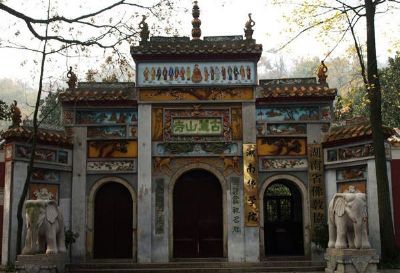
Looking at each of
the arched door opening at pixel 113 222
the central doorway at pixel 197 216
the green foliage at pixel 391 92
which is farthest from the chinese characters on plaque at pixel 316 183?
the green foliage at pixel 391 92

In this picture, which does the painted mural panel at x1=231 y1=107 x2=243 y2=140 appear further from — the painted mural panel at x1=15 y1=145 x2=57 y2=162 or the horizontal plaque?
the painted mural panel at x1=15 y1=145 x2=57 y2=162

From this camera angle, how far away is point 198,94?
47.8 ft

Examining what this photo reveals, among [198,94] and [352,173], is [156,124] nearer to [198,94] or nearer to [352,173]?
[198,94]

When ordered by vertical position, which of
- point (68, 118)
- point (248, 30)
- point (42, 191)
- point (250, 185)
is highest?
point (248, 30)

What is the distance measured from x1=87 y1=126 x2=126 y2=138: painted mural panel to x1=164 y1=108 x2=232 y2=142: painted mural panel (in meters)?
1.34

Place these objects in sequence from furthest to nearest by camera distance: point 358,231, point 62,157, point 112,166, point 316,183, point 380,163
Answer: point 112,166 < point 62,157 < point 316,183 < point 380,163 < point 358,231

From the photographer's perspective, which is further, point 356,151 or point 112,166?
point 112,166

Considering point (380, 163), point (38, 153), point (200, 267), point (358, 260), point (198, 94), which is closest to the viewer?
point (358, 260)

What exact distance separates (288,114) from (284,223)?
3478mm

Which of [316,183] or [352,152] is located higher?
[352,152]

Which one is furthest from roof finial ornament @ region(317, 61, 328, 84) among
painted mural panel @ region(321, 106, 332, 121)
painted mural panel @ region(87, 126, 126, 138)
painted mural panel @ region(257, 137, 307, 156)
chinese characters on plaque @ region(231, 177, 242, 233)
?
painted mural panel @ region(87, 126, 126, 138)

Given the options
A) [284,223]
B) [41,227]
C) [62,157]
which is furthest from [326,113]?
[41,227]

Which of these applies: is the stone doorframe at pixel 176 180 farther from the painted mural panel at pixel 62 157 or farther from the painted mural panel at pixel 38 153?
the painted mural panel at pixel 38 153

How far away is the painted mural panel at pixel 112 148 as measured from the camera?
14484 millimetres
